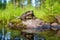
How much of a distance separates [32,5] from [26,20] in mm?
647

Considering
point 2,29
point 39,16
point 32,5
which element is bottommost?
point 2,29

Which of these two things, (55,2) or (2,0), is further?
(2,0)

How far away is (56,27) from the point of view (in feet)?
21.7

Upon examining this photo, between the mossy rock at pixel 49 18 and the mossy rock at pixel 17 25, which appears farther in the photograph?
the mossy rock at pixel 17 25

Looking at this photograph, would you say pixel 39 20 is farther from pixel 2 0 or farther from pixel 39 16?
pixel 2 0

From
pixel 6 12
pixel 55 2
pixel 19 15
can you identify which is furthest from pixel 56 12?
pixel 6 12

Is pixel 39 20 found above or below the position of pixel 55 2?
below

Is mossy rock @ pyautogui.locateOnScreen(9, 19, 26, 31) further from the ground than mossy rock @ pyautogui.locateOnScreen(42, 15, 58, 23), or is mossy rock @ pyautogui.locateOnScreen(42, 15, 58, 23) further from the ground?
mossy rock @ pyautogui.locateOnScreen(42, 15, 58, 23)

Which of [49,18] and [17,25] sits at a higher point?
[49,18]

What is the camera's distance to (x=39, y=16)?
22.5 ft

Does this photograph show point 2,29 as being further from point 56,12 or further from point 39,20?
point 56,12

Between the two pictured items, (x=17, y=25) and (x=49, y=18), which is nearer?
(x=49, y=18)

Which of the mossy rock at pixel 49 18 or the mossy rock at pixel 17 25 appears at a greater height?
the mossy rock at pixel 49 18

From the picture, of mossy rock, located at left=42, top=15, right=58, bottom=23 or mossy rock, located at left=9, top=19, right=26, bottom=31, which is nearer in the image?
mossy rock, located at left=42, top=15, right=58, bottom=23
